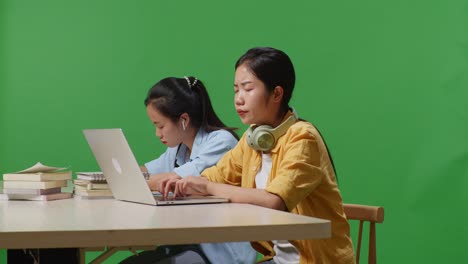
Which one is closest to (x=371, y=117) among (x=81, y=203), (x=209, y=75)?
(x=209, y=75)

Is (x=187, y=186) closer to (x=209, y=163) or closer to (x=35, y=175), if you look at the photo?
(x=35, y=175)

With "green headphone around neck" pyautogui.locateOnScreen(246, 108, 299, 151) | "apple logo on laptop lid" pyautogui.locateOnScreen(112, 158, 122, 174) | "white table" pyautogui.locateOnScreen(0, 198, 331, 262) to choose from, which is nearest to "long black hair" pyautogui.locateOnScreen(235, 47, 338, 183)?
"green headphone around neck" pyautogui.locateOnScreen(246, 108, 299, 151)

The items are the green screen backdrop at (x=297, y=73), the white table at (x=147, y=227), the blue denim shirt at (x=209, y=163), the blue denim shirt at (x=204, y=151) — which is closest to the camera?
the white table at (x=147, y=227)

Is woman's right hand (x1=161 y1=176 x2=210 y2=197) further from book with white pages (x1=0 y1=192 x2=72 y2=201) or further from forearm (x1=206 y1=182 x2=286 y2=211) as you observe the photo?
book with white pages (x1=0 y1=192 x2=72 y2=201)

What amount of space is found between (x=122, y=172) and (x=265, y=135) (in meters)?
0.38

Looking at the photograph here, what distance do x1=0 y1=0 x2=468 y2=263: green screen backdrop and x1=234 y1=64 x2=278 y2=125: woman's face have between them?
155 cm

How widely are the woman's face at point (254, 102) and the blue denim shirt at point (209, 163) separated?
38 centimetres

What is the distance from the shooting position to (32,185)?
1.99 metres

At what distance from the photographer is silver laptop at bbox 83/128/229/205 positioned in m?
1.77

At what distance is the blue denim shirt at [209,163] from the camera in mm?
2133

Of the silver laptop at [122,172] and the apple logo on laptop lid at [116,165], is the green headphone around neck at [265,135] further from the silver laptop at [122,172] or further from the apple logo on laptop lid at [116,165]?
the apple logo on laptop lid at [116,165]

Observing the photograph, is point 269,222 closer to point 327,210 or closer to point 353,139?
point 327,210

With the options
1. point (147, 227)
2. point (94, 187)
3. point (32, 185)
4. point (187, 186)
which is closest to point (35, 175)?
point (32, 185)

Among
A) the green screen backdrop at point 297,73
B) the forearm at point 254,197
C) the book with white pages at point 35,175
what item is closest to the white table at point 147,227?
the forearm at point 254,197
